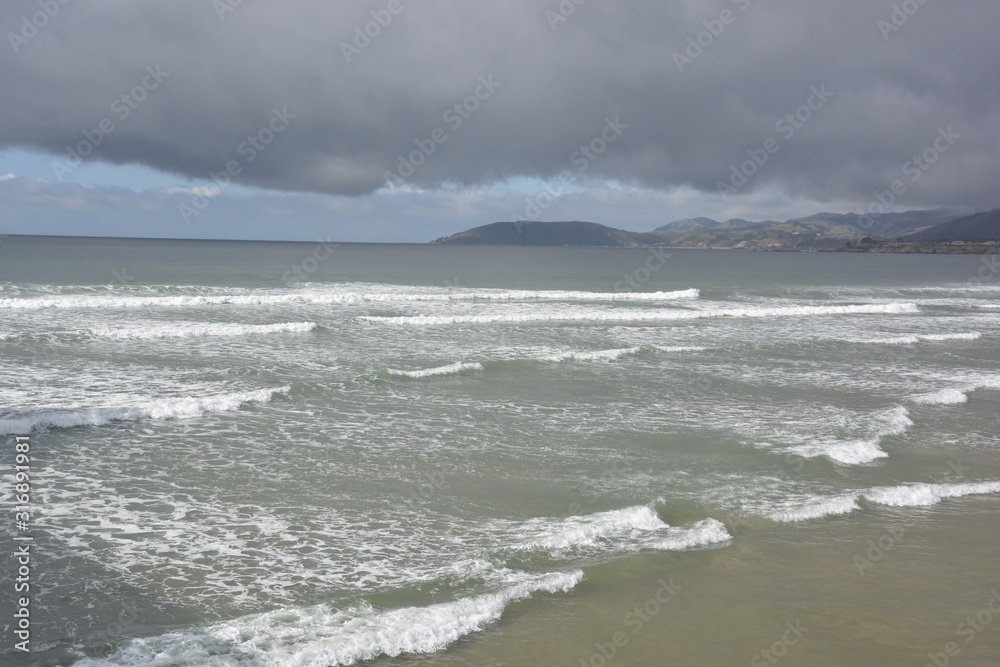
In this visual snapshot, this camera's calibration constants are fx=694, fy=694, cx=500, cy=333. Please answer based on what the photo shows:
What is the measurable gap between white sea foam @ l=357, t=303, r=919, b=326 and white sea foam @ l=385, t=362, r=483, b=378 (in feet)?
32.0

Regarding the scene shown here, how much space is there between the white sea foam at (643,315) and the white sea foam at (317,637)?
2200 centimetres

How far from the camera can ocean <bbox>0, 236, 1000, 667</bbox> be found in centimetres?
603

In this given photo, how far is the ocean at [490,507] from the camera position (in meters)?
6.03

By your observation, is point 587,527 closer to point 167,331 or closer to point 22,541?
point 22,541

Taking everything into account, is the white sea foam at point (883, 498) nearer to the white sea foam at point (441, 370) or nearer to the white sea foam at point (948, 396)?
the white sea foam at point (948, 396)

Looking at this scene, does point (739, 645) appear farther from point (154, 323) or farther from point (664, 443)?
point (154, 323)

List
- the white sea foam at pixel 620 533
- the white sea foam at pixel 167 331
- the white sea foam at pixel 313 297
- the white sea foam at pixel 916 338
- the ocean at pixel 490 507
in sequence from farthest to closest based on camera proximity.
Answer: the white sea foam at pixel 313 297 → the white sea foam at pixel 916 338 → the white sea foam at pixel 167 331 → the white sea foam at pixel 620 533 → the ocean at pixel 490 507

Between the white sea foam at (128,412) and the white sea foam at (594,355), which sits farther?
the white sea foam at (594,355)

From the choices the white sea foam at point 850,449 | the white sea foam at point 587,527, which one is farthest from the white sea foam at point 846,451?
the white sea foam at point 587,527

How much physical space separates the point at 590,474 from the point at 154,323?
2030 centimetres

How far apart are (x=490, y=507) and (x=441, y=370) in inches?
359

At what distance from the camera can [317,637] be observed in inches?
229

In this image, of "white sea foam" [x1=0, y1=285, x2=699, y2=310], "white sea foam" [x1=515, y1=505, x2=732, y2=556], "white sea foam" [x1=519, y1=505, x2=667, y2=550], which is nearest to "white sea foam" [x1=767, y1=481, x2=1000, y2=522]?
"white sea foam" [x1=515, y1=505, x2=732, y2=556]

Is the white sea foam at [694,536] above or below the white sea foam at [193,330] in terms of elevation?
below
